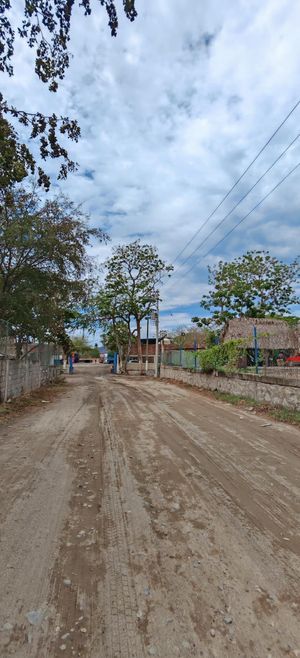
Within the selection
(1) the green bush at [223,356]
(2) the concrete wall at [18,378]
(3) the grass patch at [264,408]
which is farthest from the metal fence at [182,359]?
(2) the concrete wall at [18,378]

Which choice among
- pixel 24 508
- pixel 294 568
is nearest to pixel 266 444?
pixel 294 568

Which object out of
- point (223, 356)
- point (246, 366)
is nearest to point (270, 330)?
point (223, 356)

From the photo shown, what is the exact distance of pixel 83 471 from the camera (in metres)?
4.32

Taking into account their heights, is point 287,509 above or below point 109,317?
below

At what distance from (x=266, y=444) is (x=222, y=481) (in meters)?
2.16

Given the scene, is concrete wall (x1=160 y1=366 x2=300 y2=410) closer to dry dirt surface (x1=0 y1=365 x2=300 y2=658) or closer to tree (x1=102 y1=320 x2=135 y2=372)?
dry dirt surface (x1=0 y1=365 x2=300 y2=658)

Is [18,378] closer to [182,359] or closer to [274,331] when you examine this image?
[182,359]

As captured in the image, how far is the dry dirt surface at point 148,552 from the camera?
1886 mm

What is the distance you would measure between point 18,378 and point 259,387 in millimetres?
7628

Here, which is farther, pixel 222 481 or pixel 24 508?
pixel 222 481

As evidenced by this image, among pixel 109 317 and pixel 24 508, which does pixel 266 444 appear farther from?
pixel 109 317

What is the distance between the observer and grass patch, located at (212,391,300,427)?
8.05 meters

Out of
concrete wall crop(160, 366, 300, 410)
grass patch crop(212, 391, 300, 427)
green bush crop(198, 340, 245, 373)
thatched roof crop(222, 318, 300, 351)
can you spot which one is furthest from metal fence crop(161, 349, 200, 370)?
grass patch crop(212, 391, 300, 427)

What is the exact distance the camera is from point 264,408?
9.42 m
